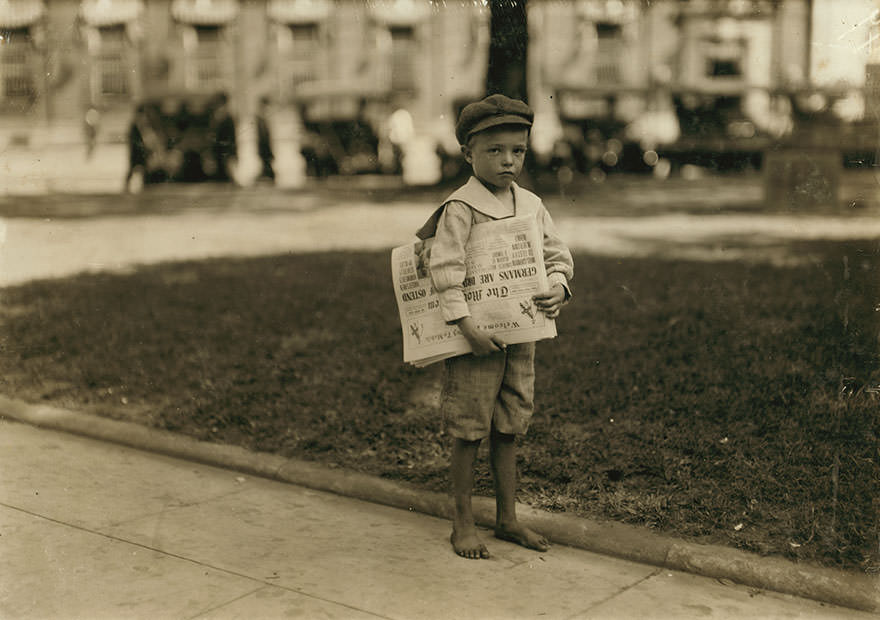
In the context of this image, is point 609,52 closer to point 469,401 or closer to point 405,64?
point 405,64

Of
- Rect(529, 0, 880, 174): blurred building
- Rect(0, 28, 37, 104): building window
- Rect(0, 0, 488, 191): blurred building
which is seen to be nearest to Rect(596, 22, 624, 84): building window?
Rect(529, 0, 880, 174): blurred building

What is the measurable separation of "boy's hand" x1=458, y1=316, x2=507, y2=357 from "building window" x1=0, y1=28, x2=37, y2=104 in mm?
11860

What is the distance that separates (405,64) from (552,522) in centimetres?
2109

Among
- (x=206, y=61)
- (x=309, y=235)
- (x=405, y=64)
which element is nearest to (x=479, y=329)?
(x=309, y=235)

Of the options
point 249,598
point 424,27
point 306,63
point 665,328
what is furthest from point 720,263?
point 306,63

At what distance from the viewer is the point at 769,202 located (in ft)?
45.0

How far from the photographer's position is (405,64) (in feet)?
78.8

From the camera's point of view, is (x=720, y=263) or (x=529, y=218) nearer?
(x=529, y=218)

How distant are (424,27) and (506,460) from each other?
2081 centimetres

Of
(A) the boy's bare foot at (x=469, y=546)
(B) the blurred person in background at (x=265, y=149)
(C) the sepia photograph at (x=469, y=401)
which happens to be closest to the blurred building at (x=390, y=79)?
(B) the blurred person in background at (x=265, y=149)

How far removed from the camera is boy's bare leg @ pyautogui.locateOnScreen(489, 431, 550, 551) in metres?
3.96

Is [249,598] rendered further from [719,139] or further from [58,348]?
[719,139]

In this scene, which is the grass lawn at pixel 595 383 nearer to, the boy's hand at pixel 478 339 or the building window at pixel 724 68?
the boy's hand at pixel 478 339

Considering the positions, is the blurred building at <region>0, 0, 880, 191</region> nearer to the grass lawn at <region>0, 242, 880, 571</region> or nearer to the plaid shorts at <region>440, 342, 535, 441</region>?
the grass lawn at <region>0, 242, 880, 571</region>
